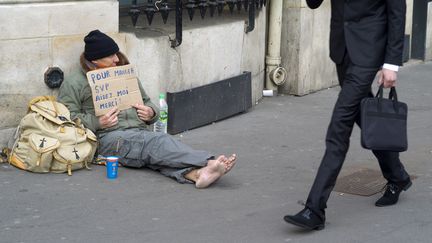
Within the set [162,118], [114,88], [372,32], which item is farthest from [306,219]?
[162,118]

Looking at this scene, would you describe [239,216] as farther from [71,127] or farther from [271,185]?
[71,127]

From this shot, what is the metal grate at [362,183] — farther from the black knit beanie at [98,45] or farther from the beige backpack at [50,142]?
the black knit beanie at [98,45]

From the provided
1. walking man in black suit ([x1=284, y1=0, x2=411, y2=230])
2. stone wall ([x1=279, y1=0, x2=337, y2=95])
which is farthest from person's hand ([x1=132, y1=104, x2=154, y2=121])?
stone wall ([x1=279, y1=0, x2=337, y2=95])

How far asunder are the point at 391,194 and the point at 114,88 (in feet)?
6.99

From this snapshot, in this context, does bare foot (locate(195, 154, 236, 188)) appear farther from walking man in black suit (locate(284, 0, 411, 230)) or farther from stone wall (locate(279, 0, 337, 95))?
stone wall (locate(279, 0, 337, 95))

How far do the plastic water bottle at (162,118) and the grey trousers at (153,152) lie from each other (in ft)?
2.57

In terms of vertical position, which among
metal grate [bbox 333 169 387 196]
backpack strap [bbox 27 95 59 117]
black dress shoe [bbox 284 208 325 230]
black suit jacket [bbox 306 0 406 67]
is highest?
black suit jacket [bbox 306 0 406 67]

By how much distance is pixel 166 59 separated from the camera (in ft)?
23.8

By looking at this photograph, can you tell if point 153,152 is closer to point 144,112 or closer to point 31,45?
point 144,112

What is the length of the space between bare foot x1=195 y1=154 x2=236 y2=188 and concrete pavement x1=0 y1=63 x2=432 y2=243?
69 mm

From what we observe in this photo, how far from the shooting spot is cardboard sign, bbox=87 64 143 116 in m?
6.18

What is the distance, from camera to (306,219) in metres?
4.88

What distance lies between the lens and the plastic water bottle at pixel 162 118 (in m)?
7.07

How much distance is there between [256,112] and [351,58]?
349cm
